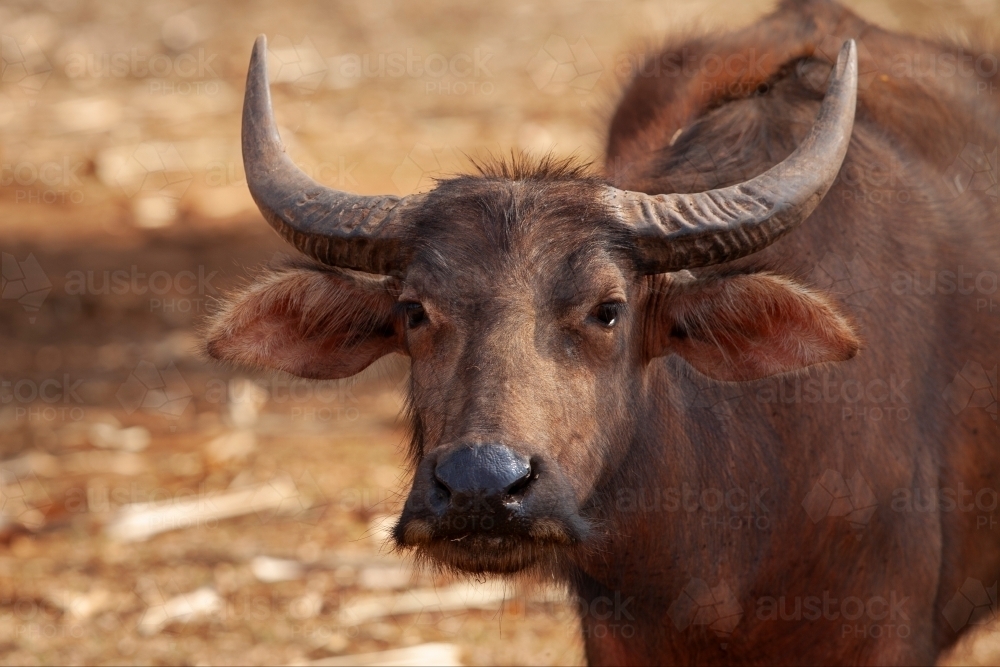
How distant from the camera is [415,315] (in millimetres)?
4230

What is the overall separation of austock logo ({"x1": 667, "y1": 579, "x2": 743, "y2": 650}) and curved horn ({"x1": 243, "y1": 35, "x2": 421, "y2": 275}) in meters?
1.63

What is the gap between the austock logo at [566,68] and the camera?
17.3 meters

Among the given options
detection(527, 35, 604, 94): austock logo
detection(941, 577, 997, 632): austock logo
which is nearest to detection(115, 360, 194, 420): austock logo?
detection(941, 577, 997, 632): austock logo

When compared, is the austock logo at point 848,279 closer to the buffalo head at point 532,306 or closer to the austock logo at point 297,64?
the buffalo head at point 532,306

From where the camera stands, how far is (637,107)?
671 cm

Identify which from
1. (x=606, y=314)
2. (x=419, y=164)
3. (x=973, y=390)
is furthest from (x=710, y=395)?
(x=419, y=164)

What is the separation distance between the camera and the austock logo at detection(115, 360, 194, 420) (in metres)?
9.62

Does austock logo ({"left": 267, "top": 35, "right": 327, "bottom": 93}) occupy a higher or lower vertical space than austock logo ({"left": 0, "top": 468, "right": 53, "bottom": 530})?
higher

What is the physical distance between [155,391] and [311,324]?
5664 mm

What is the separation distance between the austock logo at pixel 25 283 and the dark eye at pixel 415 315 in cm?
811

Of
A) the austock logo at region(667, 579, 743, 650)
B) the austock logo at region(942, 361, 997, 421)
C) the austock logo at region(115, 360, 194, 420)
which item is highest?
the austock logo at region(942, 361, 997, 421)

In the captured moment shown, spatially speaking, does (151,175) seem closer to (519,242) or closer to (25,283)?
(25,283)

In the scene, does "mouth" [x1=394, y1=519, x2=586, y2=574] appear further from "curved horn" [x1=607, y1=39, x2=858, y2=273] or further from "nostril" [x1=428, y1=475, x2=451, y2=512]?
"curved horn" [x1=607, y1=39, x2=858, y2=273]

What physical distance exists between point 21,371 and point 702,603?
25.0 feet
